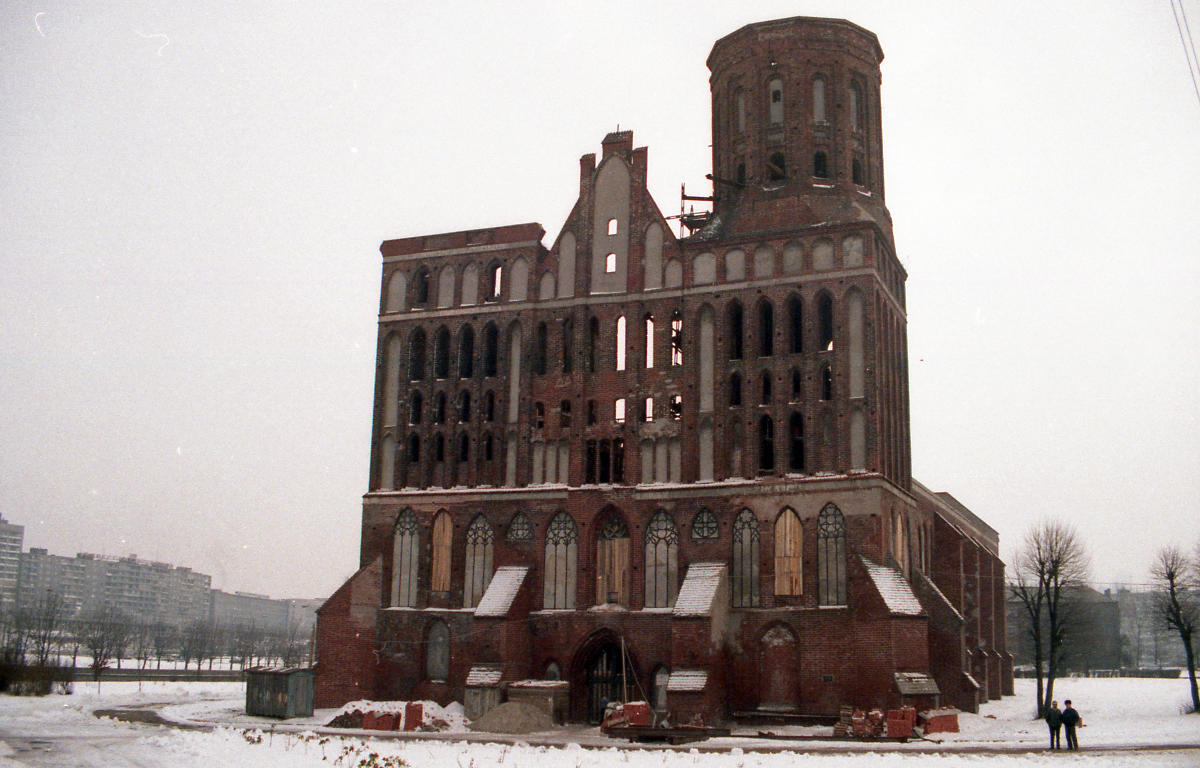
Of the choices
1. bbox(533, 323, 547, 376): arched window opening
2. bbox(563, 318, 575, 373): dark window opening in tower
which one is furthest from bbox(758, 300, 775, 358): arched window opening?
bbox(533, 323, 547, 376): arched window opening

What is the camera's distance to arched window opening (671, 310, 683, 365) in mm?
42000

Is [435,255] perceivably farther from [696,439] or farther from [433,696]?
[433,696]

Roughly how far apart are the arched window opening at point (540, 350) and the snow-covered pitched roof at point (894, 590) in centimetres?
1428

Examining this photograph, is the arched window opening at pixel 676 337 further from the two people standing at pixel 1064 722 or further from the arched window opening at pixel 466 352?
the two people standing at pixel 1064 722

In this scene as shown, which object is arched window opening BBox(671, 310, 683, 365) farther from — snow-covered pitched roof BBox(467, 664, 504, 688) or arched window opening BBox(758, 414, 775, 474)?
snow-covered pitched roof BBox(467, 664, 504, 688)

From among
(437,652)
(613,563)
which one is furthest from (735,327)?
(437,652)

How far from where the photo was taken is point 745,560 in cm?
3859

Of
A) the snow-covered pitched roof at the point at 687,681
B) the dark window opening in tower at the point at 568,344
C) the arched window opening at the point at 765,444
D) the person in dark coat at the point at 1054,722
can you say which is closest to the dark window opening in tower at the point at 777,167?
the dark window opening in tower at the point at 568,344

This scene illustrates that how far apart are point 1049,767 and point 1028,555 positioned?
2615 centimetres

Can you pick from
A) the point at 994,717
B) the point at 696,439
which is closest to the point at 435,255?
the point at 696,439

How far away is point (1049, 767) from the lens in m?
24.4

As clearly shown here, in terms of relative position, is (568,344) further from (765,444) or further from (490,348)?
(765,444)

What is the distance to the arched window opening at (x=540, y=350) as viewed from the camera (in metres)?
43.4

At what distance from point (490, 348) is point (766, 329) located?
11.1 metres
